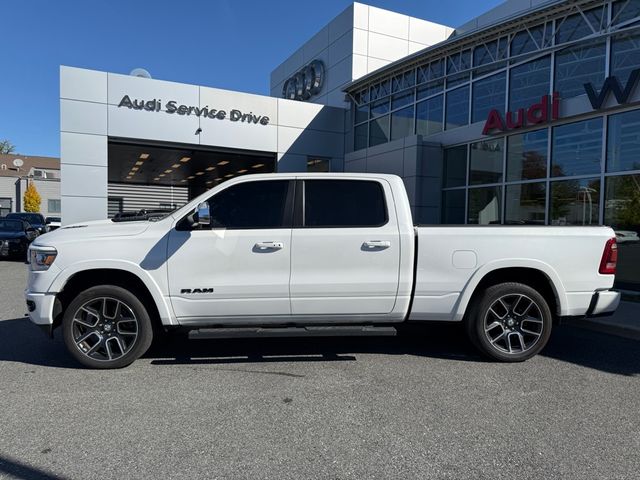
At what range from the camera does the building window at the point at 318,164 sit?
62.4 feet

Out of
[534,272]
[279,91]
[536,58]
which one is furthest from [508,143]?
[279,91]

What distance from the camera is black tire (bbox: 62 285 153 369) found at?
4.52 metres

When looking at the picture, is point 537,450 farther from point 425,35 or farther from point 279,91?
point 279,91

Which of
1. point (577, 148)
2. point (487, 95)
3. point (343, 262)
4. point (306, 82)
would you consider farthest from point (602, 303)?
point (306, 82)

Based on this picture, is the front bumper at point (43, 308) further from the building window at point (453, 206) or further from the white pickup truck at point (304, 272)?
the building window at point (453, 206)

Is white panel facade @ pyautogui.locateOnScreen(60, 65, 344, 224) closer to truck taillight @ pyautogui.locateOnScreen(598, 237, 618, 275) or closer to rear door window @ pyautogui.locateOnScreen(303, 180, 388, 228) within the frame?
rear door window @ pyautogui.locateOnScreen(303, 180, 388, 228)

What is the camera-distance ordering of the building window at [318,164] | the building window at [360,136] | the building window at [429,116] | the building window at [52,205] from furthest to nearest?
1. the building window at [52,205]
2. the building window at [318,164]
3. the building window at [360,136]
4. the building window at [429,116]

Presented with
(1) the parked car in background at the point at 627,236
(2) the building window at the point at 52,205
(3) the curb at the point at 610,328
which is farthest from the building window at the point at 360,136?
(2) the building window at the point at 52,205

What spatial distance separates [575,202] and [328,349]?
28.0 feet

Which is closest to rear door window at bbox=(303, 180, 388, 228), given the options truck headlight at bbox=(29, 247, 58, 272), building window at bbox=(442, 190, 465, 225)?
truck headlight at bbox=(29, 247, 58, 272)

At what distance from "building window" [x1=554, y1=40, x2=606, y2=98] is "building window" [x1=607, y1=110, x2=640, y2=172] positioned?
3.57 ft

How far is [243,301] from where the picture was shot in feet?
15.1

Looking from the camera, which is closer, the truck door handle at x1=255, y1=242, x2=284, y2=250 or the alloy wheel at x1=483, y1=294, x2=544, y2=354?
the truck door handle at x1=255, y1=242, x2=284, y2=250

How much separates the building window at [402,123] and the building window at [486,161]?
9.59ft
